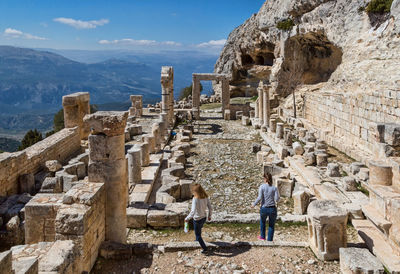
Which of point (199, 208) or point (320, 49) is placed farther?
point (320, 49)

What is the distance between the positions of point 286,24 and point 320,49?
3.41 meters

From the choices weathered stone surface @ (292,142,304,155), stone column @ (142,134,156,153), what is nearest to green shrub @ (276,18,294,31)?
weathered stone surface @ (292,142,304,155)

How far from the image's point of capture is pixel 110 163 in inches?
259

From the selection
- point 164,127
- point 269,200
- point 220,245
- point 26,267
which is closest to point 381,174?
point 269,200

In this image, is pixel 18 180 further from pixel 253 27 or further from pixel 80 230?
pixel 253 27

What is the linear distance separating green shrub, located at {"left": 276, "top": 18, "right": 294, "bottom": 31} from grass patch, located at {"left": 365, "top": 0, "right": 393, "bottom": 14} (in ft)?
29.0

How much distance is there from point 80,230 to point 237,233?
3.67 meters

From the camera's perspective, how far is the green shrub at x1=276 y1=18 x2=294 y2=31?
1080 inches

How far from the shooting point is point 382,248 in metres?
6.06

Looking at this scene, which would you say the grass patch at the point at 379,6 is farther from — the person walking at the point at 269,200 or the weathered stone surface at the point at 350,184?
the person walking at the point at 269,200

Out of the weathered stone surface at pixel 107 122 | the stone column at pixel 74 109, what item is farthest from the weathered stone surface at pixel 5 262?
the stone column at pixel 74 109

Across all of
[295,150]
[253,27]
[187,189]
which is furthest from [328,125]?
[253,27]

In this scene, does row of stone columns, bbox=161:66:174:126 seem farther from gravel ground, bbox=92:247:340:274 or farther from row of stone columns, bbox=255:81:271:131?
gravel ground, bbox=92:247:340:274

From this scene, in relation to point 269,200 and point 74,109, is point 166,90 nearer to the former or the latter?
point 74,109
